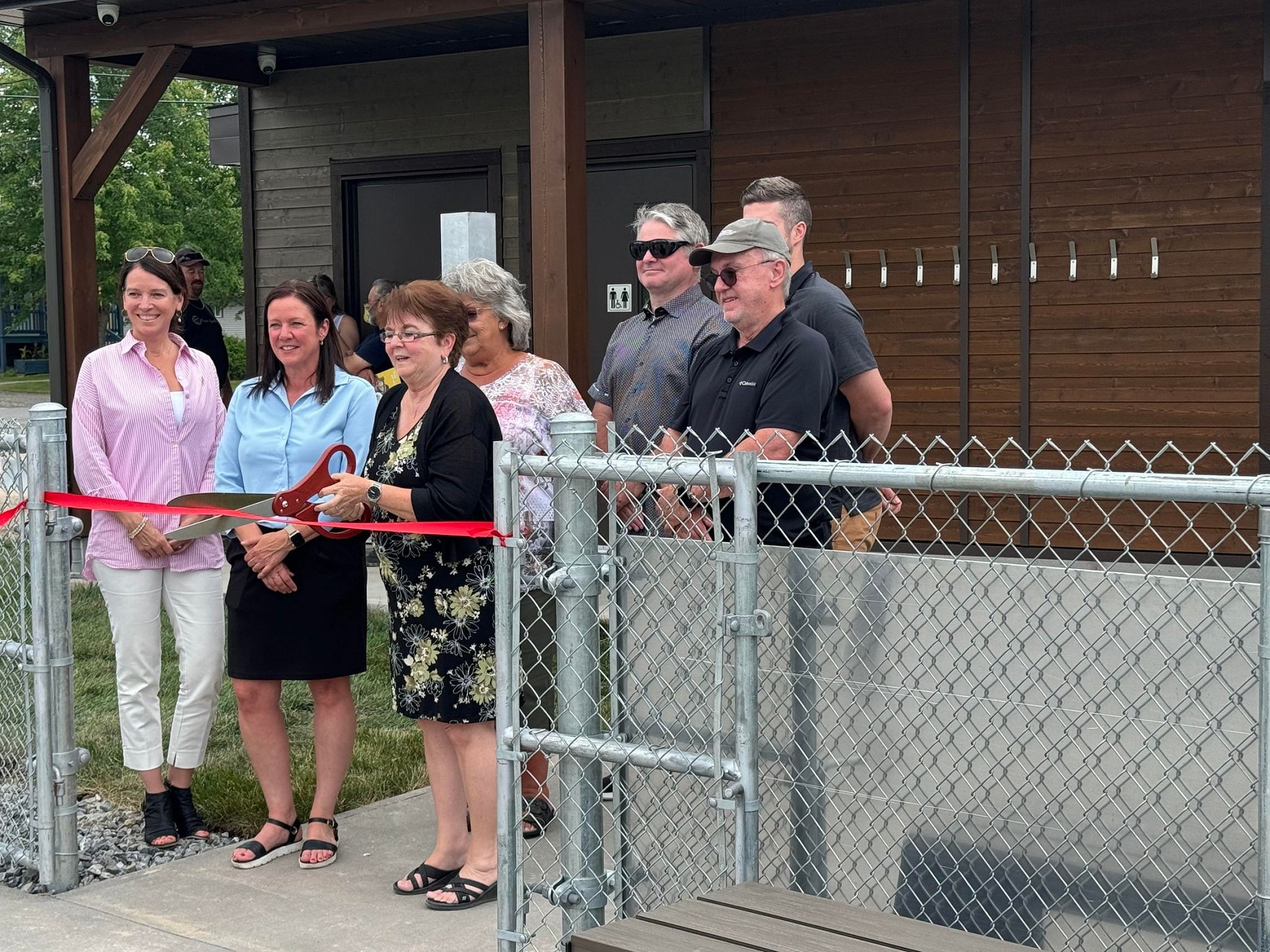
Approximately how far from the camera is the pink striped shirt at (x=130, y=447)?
15.2ft

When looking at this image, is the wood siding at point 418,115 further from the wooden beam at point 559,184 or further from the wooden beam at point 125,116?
the wooden beam at point 559,184

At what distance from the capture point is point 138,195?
36125 millimetres

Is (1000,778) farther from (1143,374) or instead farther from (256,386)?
(1143,374)

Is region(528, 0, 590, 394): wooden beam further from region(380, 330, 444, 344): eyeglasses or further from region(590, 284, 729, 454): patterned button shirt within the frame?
region(380, 330, 444, 344): eyeglasses

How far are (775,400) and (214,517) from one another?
179 cm

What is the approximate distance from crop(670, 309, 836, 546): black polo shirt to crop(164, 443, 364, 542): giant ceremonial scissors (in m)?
1.11

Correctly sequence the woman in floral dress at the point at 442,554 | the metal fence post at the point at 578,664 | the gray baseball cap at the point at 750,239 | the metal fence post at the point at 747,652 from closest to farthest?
the metal fence post at the point at 747,652 < the metal fence post at the point at 578,664 < the gray baseball cap at the point at 750,239 < the woman in floral dress at the point at 442,554

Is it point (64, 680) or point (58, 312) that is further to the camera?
point (58, 312)

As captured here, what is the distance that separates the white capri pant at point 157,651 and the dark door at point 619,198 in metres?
5.12

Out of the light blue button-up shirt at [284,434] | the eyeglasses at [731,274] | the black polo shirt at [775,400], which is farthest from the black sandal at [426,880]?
the eyeglasses at [731,274]

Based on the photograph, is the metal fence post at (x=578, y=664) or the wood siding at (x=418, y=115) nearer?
the metal fence post at (x=578, y=664)

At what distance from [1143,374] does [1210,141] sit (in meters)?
1.24

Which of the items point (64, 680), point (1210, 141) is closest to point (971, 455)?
point (1210, 141)

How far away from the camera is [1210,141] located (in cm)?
790
